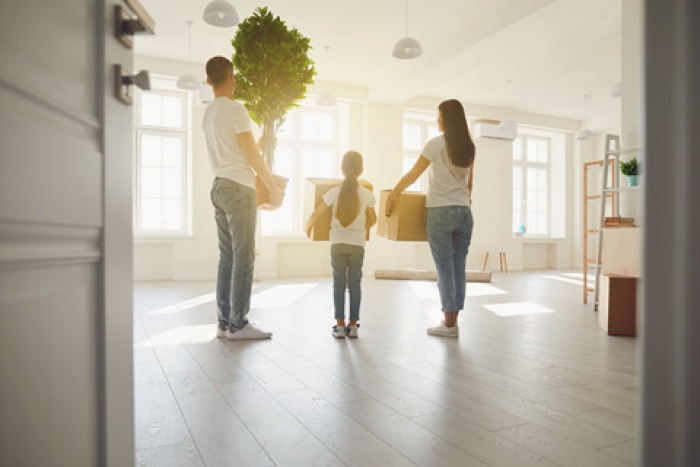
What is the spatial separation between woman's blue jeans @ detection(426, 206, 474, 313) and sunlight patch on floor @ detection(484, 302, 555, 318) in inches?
45.9

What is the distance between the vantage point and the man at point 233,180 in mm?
2641

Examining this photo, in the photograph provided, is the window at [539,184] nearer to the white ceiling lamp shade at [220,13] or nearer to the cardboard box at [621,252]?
the cardboard box at [621,252]

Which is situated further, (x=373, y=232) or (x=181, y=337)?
(x=373, y=232)

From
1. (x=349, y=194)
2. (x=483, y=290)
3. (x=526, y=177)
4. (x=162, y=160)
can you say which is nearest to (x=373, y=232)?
(x=483, y=290)

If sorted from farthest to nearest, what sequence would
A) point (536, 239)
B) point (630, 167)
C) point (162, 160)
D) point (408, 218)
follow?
point (536, 239) → point (162, 160) → point (630, 167) → point (408, 218)

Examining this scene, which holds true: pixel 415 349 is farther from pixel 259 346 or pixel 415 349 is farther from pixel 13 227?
pixel 13 227

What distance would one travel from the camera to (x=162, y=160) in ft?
26.2

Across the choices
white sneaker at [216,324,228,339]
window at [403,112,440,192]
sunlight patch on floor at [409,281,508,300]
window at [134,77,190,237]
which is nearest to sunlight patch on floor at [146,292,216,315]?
white sneaker at [216,324,228,339]

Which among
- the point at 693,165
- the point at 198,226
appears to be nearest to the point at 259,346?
the point at 693,165

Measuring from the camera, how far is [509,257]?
10438mm

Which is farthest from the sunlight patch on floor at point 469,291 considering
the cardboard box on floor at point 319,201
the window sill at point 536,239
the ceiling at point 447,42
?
the window sill at point 536,239

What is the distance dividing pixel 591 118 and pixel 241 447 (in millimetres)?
11324

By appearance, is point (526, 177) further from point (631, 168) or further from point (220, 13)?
point (220, 13)

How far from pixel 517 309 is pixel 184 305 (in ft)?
9.66
